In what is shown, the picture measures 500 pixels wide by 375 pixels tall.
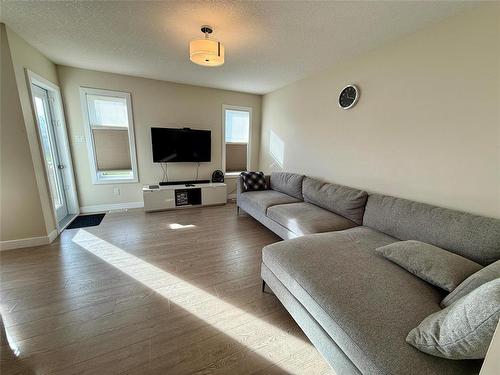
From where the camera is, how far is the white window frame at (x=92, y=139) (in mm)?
3400

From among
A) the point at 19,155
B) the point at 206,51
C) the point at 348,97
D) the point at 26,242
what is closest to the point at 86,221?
the point at 26,242

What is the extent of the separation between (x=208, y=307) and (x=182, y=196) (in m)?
2.70

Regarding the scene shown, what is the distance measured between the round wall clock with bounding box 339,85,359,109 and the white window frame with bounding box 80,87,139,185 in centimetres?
356

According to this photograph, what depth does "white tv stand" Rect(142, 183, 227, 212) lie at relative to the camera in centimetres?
375

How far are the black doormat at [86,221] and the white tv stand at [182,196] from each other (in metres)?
0.73

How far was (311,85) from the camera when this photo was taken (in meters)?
3.29

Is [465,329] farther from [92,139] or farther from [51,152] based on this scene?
[92,139]

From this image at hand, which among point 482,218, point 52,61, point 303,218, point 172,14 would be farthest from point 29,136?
point 482,218

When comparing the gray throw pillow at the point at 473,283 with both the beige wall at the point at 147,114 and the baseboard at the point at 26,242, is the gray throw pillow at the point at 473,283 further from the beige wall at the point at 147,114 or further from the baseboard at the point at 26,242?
the beige wall at the point at 147,114

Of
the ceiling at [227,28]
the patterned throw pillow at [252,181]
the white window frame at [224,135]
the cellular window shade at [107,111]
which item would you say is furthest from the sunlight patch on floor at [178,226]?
the ceiling at [227,28]

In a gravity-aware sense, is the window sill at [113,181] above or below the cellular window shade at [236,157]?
below

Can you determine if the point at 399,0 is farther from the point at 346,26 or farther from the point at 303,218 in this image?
the point at 303,218

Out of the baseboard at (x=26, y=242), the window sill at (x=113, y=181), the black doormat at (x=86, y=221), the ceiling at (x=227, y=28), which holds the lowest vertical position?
the black doormat at (x=86, y=221)

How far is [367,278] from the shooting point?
1289 mm
